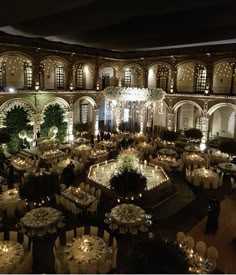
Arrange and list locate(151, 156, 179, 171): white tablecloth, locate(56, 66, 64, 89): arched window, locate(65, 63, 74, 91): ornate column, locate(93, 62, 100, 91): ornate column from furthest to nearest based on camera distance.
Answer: locate(93, 62, 100, 91): ornate column < locate(56, 66, 64, 89): arched window < locate(65, 63, 74, 91): ornate column < locate(151, 156, 179, 171): white tablecloth

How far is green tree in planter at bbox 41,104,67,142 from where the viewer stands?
24.0m

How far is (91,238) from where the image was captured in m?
8.81

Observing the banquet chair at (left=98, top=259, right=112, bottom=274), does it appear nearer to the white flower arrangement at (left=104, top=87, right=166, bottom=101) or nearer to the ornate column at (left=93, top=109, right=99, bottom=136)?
the white flower arrangement at (left=104, top=87, right=166, bottom=101)

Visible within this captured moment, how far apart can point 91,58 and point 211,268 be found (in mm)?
22417

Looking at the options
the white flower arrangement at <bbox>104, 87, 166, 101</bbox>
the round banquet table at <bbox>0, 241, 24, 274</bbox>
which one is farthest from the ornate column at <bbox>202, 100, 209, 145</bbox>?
the round banquet table at <bbox>0, 241, 24, 274</bbox>

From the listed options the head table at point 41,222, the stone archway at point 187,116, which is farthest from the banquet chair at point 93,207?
the stone archway at point 187,116

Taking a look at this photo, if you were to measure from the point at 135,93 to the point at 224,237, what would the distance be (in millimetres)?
12761

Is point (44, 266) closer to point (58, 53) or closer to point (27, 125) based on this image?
point (27, 125)

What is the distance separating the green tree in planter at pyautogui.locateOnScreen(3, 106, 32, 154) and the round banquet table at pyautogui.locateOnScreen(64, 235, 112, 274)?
1464 centimetres

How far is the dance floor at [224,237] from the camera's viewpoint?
28.8 ft

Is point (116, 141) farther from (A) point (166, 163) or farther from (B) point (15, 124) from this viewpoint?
(B) point (15, 124)

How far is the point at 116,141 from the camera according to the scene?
2423 cm

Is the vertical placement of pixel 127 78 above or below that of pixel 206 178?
above

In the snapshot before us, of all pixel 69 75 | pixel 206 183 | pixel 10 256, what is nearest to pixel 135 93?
pixel 69 75
